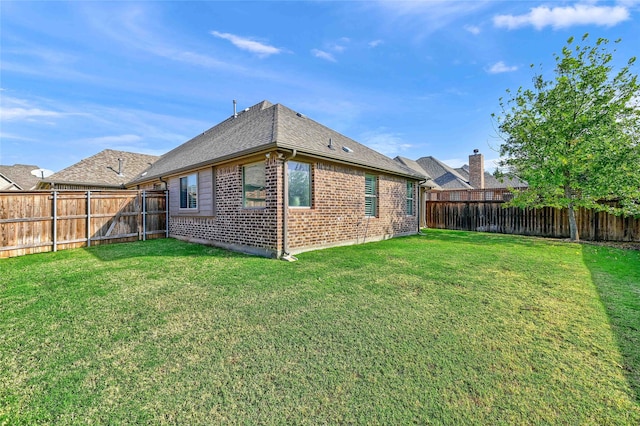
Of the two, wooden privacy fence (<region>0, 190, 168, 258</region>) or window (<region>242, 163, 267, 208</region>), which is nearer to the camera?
window (<region>242, 163, 267, 208</region>)

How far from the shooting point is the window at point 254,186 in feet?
24.8

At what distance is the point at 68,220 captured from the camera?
9109 mm

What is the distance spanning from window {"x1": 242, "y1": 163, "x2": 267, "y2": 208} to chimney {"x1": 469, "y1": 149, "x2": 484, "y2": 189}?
78.7 ft

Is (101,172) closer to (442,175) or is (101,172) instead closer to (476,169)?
(442,175)

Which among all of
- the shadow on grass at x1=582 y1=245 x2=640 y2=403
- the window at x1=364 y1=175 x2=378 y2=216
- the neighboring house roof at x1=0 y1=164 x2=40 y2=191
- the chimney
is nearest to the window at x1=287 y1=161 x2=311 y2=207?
the window at x1=364 y1=175 x2=378 y2=216

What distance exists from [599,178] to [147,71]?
17251mm

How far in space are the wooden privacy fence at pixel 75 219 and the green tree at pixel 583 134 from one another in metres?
15.7

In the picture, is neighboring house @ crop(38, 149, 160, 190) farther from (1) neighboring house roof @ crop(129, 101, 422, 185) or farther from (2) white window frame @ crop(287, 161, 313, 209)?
(2) white window frame @ crop(287, 161, 313, 209)

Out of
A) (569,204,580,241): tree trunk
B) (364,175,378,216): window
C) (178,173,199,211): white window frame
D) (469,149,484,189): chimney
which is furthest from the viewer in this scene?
(469,149,484,189): chimney

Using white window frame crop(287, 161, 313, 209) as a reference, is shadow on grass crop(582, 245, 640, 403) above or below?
below

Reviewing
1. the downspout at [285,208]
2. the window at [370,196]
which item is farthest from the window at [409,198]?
the downspout at [285,208]

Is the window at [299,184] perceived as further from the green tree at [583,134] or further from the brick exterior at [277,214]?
the green tree at [583,134]

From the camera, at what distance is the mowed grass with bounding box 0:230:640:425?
82.6 inches

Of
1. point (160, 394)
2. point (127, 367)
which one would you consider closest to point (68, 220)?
point (127, 367)
